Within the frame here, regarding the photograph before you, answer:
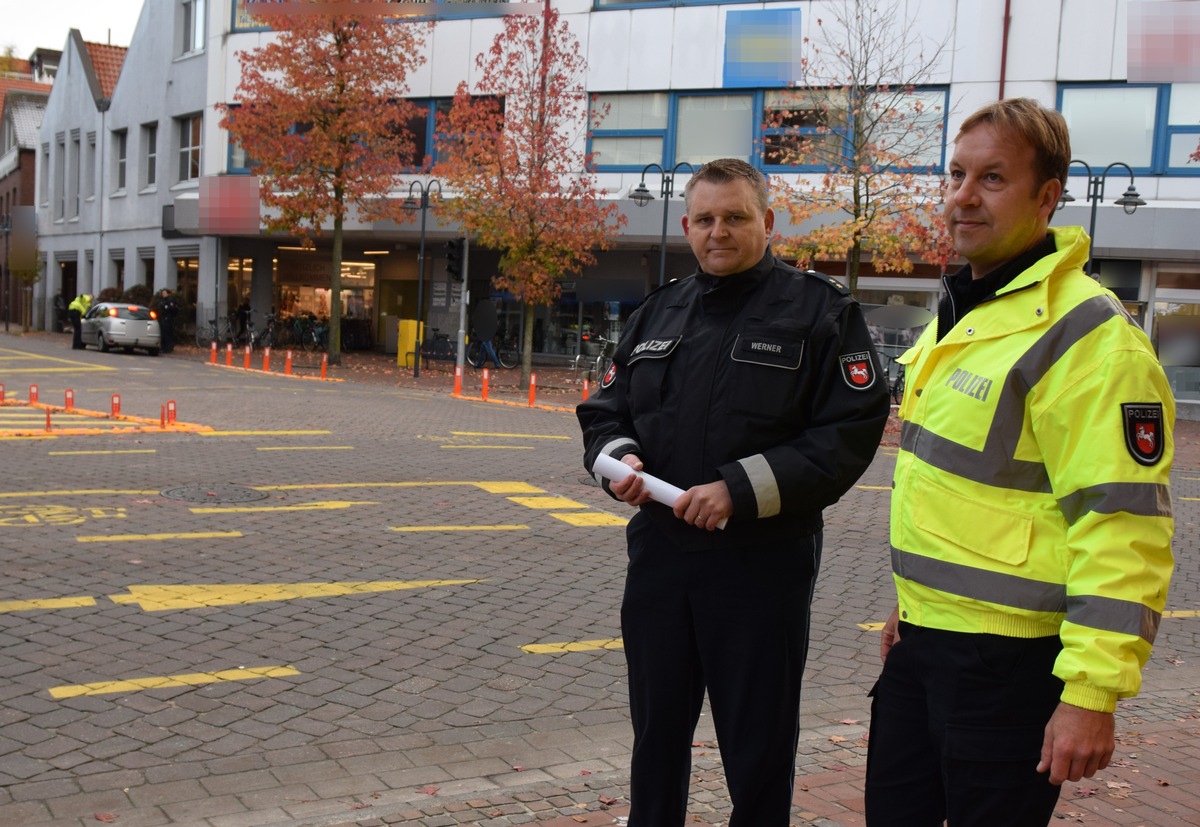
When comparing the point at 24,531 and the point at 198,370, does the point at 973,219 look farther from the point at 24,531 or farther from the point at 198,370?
the point at 198,370

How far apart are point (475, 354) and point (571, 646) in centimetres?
2769

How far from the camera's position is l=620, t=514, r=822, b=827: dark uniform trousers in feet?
9.84

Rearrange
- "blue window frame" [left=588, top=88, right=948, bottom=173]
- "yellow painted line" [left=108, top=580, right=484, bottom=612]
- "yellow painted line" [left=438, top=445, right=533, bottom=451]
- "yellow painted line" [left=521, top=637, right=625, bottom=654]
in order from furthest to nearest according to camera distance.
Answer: "blue window frame" [left=588, top=88, right=948, bottom=173], "yellow painted line" [left=438, top=445, right=533, bottom=451], "yellow painted line" [left=108, top=580, right=484, bottom=612], "yellow painted line" [left=521, top=637, right=625, bottom=654]

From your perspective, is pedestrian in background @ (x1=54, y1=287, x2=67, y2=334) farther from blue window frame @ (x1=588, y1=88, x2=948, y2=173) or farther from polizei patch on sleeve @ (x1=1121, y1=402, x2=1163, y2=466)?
polizei patch on sleeve @ (x1=1121, y1=402, x2=1163, y2=466)

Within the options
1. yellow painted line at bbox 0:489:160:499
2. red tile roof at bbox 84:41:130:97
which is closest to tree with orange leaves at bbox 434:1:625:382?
yellow painted line at bbox 0:489:160:499

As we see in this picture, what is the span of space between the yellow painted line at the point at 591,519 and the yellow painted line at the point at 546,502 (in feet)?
1.14

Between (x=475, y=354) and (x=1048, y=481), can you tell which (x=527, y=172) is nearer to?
(x=475, y=354)

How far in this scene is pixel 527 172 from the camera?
26.8 meters

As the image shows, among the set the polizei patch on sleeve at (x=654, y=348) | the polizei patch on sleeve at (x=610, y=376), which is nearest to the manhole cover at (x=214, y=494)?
the polizei patch on sleeve at (x=610, y=376)

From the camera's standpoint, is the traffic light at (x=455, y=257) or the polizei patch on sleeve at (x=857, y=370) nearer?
the polizei patch on sleeve at (x=857, y=370)

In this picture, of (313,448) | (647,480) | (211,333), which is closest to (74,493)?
(313,448)

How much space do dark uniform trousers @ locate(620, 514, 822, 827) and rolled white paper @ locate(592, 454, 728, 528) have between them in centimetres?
19

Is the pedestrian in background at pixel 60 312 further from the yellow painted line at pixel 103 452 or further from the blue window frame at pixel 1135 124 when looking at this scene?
the blue window frame at pixel 1135 124

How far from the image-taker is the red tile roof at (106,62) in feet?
156
